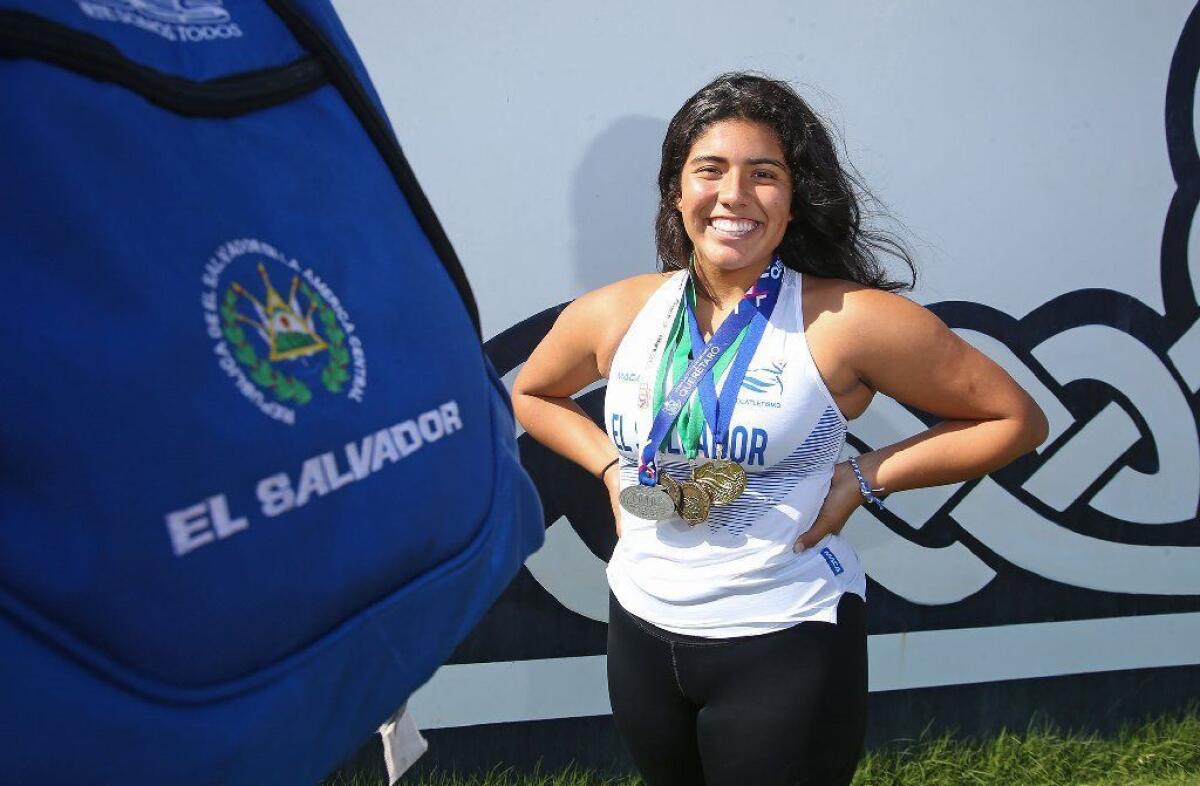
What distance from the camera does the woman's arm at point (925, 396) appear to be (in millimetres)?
1687

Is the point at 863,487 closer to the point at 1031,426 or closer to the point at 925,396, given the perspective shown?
the point at 925,396

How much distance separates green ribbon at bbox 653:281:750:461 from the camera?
1.66 meters

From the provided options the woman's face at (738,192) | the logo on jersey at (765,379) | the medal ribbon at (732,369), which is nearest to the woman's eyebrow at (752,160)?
the woman's face at (738,192)

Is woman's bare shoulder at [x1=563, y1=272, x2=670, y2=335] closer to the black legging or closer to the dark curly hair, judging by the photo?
the dark curly hair

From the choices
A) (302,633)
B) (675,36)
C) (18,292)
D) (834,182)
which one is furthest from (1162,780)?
(18,292)

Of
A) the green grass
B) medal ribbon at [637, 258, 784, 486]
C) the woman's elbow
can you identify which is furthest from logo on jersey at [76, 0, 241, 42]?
the green grass

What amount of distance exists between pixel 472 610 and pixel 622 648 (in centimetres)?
111

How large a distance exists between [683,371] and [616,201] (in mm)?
850

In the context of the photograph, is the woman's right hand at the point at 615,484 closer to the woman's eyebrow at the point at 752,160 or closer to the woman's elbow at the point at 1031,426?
the woman's eyebrow at the point at 752,160

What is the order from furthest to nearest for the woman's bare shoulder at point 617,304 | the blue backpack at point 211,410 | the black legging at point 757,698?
the woman's bare shoulder at point 617,304, the black legging at point 757,698, the blue backpack at point 211,410

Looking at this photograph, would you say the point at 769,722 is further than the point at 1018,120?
No

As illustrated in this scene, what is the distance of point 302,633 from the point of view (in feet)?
1.79

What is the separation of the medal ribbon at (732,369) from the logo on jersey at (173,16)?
44.2 inches

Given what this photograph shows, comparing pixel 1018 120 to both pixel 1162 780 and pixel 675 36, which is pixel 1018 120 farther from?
pixel 1162 780
